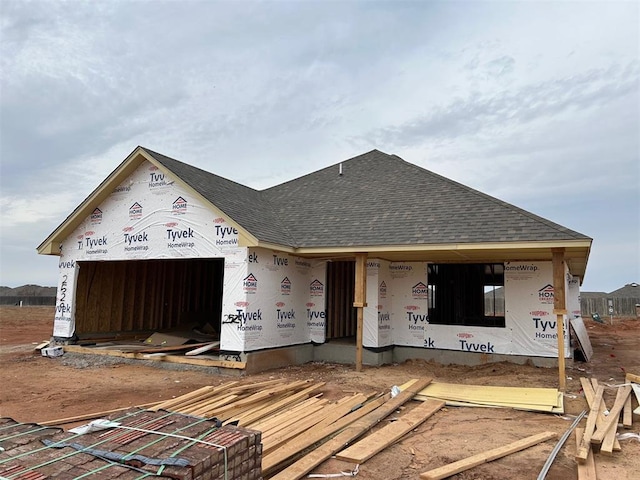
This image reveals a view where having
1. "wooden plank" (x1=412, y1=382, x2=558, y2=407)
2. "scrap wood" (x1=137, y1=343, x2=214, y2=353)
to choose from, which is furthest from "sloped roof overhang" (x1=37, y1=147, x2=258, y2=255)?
"wooden plank" (x1=412, y1=382, x2=558, y2=407)

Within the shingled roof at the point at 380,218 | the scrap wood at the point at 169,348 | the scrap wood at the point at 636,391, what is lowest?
the scrap wood at the point at 636,391

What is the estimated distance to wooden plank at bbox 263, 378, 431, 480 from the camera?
15.1 feet

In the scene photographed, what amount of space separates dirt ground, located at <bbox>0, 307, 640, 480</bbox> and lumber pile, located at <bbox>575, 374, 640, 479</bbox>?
119 millimetres

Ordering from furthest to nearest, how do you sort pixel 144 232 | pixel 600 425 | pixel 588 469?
pixel 144 232 < pixel 600 425 < pixel 588 469

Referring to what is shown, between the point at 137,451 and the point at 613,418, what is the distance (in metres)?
6.37

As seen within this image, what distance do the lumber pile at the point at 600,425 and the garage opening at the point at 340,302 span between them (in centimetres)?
703

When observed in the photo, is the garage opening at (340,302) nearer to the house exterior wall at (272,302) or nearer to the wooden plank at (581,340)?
the house exterior wall at (272,302)

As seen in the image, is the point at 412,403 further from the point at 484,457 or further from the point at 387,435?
the point at 484,457

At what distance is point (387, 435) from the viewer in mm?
5898

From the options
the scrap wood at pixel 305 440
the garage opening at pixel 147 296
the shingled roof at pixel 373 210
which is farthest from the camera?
the garage opening at pixel 147 296

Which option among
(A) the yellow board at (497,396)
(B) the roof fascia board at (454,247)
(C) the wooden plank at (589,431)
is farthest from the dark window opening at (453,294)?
(C) the wooden plank at (589,431)

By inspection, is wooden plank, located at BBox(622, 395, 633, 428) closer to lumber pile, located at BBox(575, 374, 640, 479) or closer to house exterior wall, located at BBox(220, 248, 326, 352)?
lumber pile, located at BBox(575, 374, 640, 479)

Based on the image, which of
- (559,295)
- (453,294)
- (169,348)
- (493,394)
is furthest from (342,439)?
(453,294)

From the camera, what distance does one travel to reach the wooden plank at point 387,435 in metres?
5.15
